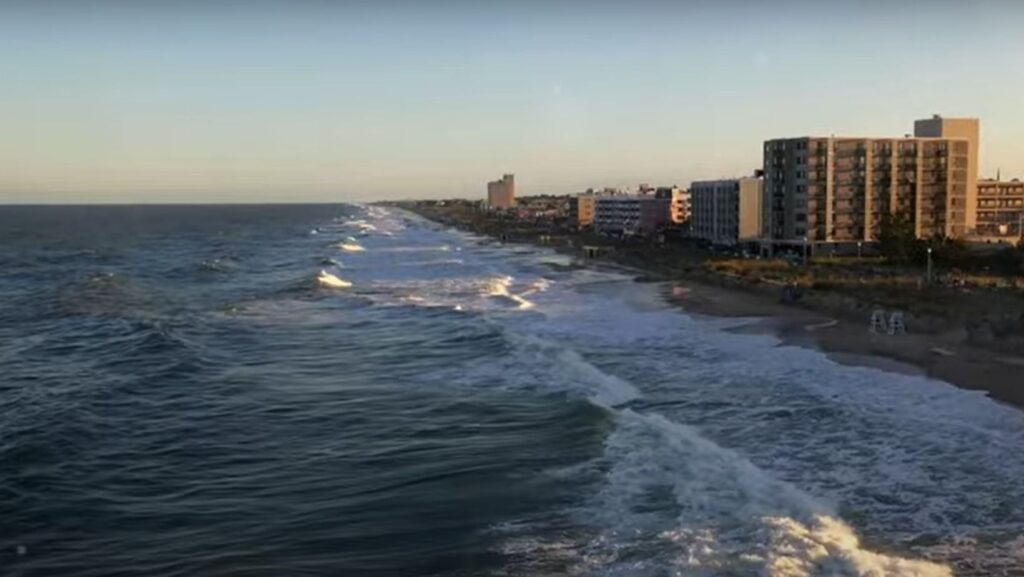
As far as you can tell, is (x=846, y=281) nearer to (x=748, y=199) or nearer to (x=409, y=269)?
(x=409, y=269)

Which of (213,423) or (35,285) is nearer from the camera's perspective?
(213,423)

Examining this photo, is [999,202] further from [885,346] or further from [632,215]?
[885,346]

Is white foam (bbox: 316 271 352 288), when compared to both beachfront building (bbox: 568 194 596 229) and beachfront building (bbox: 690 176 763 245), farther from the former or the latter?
beachfront building (bbox: 568 194 596 229)

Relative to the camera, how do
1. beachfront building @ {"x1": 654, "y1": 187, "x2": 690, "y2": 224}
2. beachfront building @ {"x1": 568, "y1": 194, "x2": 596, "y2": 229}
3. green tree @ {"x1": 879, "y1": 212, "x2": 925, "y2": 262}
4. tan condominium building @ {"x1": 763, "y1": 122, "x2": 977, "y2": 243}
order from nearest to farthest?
green tree @ {"x1": 879, "y1": 212, "x2": 925, "y2": 262}, tan condominium building @ {"x1": 763, "y1": 122, "x2": 977, "y2": 243}, beachfront building @ {"x1": 654, "y1": 187, "x2": 690, "y2": 224}, beachfront building @ {"x1": 568, "y1": 194, "x2": 596, "y2": 229}

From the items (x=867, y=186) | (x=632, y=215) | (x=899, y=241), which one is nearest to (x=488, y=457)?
(x=899, y=241)

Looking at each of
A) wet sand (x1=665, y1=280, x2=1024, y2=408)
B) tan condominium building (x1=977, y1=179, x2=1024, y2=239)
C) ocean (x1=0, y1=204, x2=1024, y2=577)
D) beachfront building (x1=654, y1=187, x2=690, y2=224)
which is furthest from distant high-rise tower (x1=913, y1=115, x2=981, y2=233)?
ocean (x1=0, y1=204, x2=1024, y2=577)

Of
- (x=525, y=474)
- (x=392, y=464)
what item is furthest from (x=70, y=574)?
(x=525, y=474)

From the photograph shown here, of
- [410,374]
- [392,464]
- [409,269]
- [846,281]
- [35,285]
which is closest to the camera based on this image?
[392,464]
